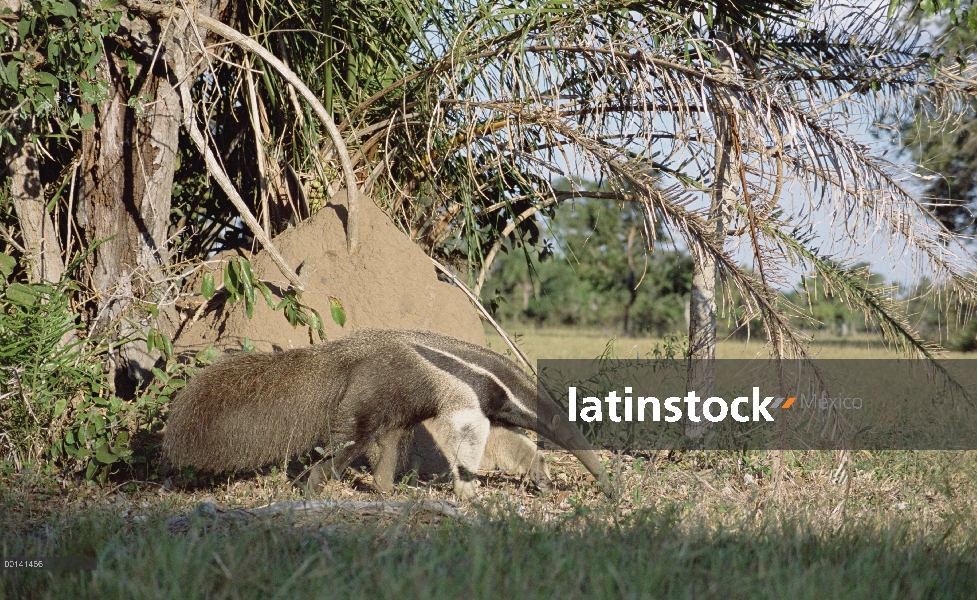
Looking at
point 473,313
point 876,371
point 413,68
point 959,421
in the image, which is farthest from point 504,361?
point 876,371

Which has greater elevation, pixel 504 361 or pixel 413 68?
pixel 413 68

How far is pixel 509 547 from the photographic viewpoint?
3.27 m

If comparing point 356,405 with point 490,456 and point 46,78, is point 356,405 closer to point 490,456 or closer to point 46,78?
point 490,456

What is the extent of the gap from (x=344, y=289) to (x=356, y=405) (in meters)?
1.28

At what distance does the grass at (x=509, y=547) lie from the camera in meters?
2.83

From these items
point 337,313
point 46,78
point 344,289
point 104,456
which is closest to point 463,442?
point 337,313

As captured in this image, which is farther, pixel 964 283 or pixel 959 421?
pixel 959 421

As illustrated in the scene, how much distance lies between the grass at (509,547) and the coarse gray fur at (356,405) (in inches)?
10.1

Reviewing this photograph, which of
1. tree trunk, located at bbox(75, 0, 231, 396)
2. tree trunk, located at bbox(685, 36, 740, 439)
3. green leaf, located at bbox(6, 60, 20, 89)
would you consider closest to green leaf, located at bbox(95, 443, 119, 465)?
tree trunk, located at bbox(75, 0, 231, 396)

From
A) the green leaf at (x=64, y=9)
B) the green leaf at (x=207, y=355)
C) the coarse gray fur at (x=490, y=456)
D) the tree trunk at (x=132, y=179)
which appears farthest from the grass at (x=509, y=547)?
the green leaf at (x=64, y=9)

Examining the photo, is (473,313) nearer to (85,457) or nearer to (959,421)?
(85,457)

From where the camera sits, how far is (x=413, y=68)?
21.6 feet

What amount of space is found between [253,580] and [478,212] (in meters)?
4.53

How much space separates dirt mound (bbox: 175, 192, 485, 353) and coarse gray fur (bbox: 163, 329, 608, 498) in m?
0.69
